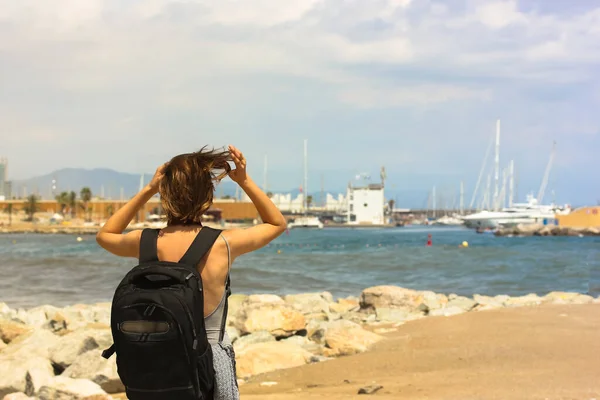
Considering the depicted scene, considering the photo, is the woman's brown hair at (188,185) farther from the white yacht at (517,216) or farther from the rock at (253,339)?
the white yacht at (517,216)

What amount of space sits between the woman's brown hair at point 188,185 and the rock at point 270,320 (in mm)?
8245

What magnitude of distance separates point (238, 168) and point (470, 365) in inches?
240

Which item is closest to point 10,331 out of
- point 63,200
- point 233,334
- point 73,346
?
point 73,346

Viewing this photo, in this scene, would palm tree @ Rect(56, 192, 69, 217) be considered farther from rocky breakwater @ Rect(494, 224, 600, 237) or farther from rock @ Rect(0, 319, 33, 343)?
rock @ Rect(0, 319, 33, 343)

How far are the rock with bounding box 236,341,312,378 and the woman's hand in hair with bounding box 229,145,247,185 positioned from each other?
587 centimetres

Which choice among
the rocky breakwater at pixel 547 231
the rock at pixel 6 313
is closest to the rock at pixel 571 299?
the rock at pixel 6 313

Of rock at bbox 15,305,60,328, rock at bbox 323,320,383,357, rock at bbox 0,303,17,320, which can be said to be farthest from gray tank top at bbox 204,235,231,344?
rock at bbox 0,303,17,320

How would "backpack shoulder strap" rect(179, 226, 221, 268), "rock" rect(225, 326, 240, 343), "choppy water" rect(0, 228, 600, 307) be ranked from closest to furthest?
"backpack shoulder strap" rect(179, 226, 221, 268) → "rock" rect(225, 326, 240, 343) → "choppy water" rect(0, 228, 600, 307)

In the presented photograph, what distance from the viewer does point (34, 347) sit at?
893 cm

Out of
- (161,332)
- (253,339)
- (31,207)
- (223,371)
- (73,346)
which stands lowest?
(253,339)

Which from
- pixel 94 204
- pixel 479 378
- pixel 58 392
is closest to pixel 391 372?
pixel 479 378

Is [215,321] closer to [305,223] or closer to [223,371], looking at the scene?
[223,371]

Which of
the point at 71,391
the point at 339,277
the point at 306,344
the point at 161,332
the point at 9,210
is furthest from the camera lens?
the point at 9,210

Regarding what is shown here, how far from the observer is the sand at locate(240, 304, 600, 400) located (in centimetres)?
690
